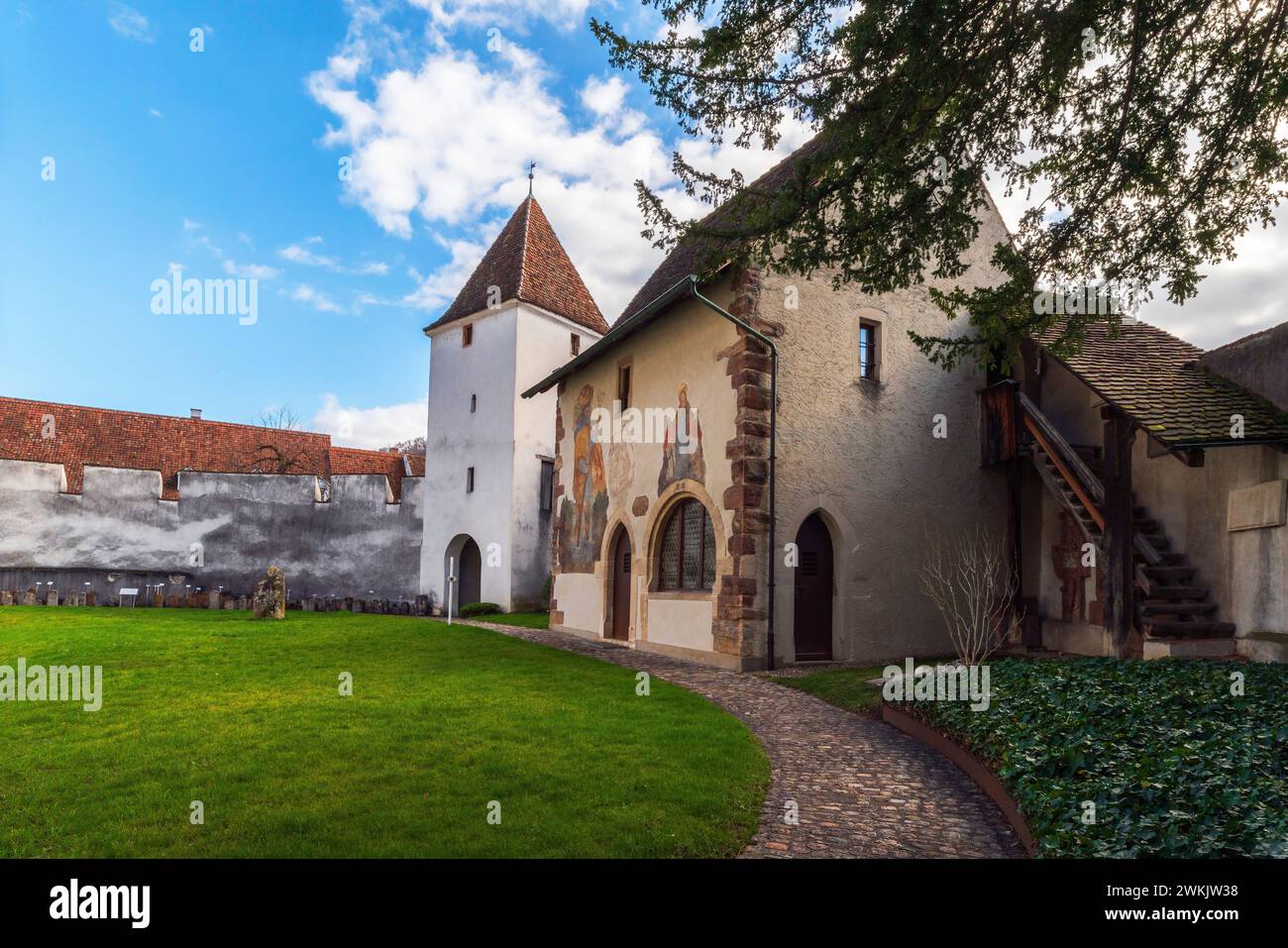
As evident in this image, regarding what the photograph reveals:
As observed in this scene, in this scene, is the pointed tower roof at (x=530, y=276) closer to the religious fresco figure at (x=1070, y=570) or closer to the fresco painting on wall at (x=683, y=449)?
the fresco painting on wall at (x=683, y=449)

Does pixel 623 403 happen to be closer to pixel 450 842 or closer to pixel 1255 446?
pixel 1255 446

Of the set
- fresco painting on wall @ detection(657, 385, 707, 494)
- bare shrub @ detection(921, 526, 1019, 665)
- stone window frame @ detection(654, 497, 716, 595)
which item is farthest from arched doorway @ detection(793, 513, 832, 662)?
fresco painting on wall @ detection(657, 385, 707, 494)

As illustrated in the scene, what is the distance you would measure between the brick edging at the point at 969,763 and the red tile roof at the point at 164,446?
22830 millimetres

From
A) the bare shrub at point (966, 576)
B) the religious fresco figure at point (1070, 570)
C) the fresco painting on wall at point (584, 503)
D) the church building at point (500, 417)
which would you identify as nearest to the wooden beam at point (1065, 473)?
the religious fresco figure at point (1070, 570)

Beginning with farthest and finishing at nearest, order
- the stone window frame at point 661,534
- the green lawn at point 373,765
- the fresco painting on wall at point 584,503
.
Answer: the fresco painting on wall at point 584,503
the stone window frame at point 661,534
the green lawn at point 373,765

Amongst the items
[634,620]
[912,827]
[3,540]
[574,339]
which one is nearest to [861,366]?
[634,620]

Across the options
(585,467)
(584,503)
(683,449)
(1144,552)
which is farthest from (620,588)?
(1144,552)

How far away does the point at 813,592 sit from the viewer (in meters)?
13.1

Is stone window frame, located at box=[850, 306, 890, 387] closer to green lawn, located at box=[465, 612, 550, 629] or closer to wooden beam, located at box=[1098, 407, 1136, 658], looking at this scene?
wooden beam, located at box=[1098, 407, 1136, 658]

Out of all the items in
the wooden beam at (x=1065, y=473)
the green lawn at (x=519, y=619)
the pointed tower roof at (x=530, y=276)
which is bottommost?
the green lawn at (x=519, y=619)

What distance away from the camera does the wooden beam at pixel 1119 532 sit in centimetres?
1112

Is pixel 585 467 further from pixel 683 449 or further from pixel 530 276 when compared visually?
pixel 530 276

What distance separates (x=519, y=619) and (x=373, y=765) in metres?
17.1
